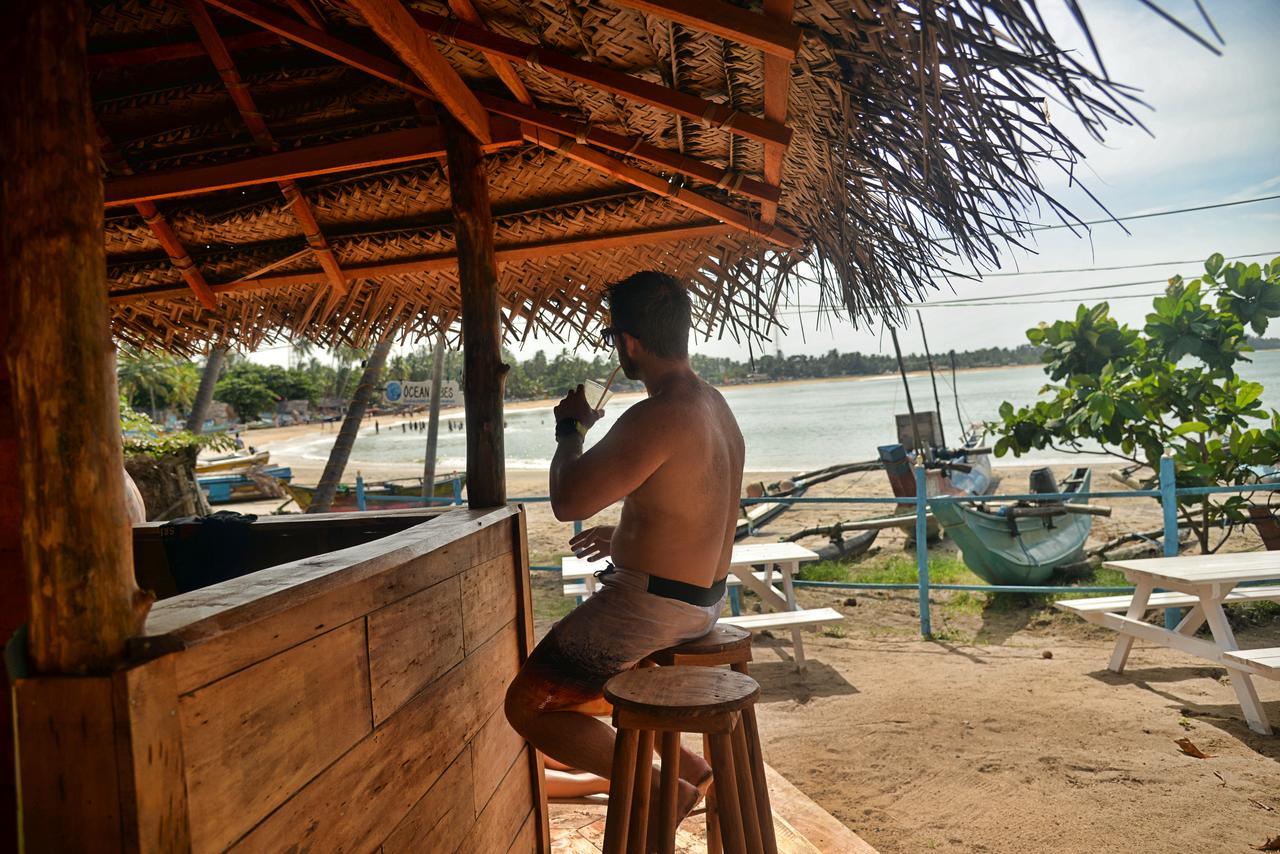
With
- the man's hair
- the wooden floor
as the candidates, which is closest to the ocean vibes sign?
the wooden floor

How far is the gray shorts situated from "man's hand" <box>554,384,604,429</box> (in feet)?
1.73

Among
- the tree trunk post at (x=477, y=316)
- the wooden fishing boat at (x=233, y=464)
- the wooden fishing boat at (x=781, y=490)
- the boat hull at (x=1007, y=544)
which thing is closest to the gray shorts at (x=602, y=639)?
the tree trunk post at (x=477, y=316)

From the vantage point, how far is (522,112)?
112 inches

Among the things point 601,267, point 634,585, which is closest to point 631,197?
point 601,267

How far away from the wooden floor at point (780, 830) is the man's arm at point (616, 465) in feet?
4.78

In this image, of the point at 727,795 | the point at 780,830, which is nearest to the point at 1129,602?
the point at 780,830

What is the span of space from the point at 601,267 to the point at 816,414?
78.8 m

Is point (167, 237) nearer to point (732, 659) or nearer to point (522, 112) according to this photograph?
point (522, 112)

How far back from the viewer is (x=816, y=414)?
80.9m

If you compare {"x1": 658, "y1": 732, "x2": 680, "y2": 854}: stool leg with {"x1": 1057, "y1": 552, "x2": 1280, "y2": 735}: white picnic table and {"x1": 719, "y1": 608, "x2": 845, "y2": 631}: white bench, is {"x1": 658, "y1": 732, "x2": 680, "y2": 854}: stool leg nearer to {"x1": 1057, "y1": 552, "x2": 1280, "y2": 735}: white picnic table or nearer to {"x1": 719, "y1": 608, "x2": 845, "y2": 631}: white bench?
{"x1": 1057, "y1": 552, "x2": 1280, "y2": 735}: white picnic table

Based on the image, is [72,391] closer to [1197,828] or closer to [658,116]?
[658,116]

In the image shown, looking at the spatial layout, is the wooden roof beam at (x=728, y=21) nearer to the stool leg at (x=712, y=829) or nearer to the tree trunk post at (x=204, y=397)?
the stool leg at (x=712, y=829)

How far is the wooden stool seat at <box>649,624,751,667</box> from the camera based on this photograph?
227 centimetres

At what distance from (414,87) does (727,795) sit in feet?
7.69
